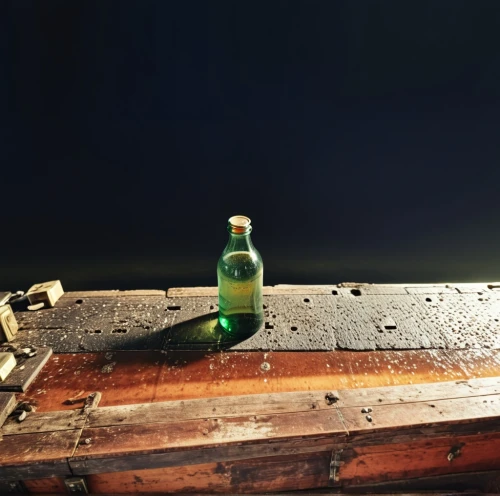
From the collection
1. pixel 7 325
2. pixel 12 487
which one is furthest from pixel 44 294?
pixel 12 487

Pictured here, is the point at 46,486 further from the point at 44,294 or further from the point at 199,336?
the point at 44,294

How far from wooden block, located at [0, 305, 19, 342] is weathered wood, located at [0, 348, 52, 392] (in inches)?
7.0

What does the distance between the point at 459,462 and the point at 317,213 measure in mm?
2283

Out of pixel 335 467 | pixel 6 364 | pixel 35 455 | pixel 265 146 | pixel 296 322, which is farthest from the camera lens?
pixel 265 146

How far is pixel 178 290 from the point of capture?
2.19m

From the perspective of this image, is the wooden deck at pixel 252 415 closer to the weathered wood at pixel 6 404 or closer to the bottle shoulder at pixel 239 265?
the weathered wood at pixel 6 404

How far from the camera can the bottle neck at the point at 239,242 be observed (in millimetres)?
1609

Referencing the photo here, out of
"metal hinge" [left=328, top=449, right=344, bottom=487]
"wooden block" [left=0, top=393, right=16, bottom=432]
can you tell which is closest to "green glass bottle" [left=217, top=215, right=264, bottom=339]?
"metal hinge" [left=328, top=449, right=344, bottom=487]

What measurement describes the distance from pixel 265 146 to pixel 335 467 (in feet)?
7.74

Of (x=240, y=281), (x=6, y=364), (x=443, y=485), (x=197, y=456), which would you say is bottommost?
(x=443, y=485)

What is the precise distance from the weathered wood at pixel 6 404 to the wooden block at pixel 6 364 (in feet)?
0.47

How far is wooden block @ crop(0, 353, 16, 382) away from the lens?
158 centimetres

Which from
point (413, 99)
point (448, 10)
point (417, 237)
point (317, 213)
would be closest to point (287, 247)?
point (317, 213)

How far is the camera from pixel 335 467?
147 centimetres
